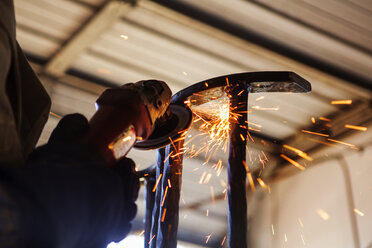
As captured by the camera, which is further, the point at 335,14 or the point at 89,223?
the point at 335,14

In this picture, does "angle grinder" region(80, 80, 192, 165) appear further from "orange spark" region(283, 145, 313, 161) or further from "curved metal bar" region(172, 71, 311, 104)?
"orange spark" region(283, 145, 313, 161)

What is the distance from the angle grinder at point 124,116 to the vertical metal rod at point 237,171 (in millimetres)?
322

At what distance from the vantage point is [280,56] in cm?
419

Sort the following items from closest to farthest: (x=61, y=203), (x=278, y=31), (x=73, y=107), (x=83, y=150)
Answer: (x=61, y=203) < (x=83, y=150) < (x=278, y=31) < (x=73, y=107)

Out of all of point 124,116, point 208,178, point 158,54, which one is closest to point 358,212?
point 208,178

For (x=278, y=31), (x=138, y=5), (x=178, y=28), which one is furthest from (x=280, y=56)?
(x=138, y=5)

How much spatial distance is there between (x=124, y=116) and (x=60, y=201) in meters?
0.48

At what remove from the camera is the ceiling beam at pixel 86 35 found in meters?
3.80

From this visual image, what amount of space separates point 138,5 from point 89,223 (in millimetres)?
3184

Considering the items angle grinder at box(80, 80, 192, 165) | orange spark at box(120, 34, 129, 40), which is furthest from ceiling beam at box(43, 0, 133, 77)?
angle grinder at box(80, 80, 192, 165)

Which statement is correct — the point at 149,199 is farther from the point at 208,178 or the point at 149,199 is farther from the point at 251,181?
the point at 251,181

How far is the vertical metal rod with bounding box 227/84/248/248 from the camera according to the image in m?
1.49

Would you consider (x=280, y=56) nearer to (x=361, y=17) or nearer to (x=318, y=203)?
(x=361, y=17)

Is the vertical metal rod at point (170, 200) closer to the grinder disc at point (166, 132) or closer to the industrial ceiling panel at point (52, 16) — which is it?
the grinder disc at point (166, 132)
